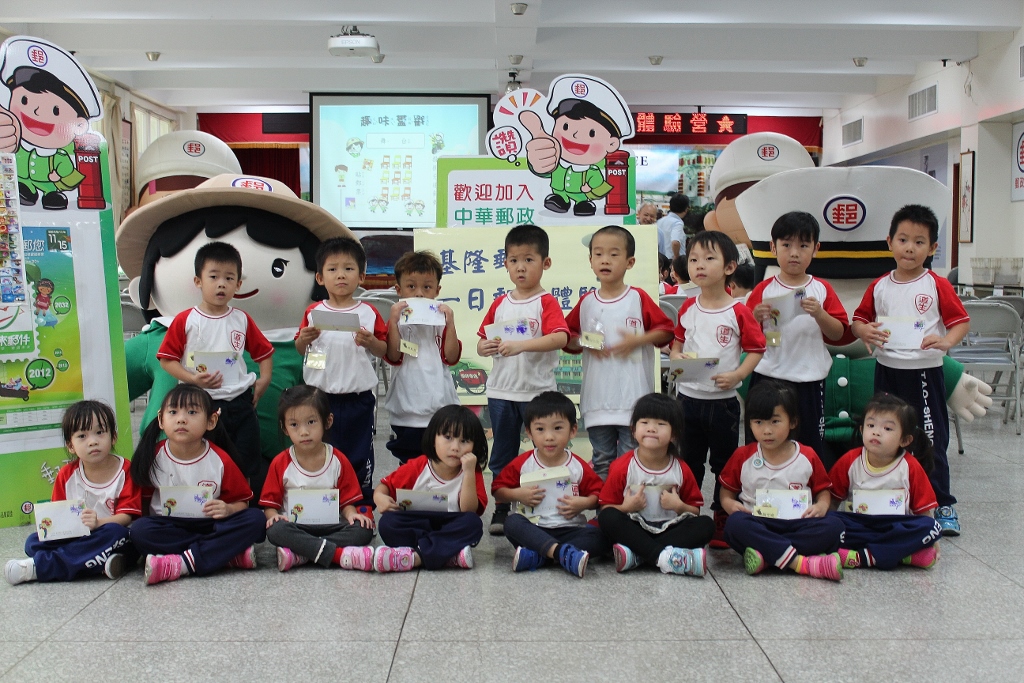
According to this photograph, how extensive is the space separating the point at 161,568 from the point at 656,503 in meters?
1.64

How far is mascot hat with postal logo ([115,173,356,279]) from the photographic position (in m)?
3.96

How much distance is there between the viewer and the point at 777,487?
3.21m

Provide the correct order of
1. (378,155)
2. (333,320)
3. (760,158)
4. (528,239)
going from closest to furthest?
(333,320) → (528,239) → (760,158) → (378,155)

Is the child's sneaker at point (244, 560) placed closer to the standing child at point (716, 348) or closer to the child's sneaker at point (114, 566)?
the child's sneaker at point (114, 566)

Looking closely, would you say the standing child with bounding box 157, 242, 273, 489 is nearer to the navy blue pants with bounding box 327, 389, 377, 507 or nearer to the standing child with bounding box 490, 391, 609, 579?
the navy blue pants with bounding box 327, 389, 377, 507

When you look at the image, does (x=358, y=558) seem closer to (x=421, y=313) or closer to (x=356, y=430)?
(x=356, y=430)

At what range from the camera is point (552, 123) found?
4504 millimetres

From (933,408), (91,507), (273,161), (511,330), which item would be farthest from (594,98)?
(273,161)

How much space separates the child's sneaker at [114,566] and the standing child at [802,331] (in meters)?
2.38

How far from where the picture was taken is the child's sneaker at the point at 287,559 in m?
3.09

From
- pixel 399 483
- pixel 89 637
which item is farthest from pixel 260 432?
pixel 89 637

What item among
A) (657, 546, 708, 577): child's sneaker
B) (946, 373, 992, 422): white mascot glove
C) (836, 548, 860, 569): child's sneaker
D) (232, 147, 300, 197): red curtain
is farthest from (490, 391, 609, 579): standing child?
(232, 147, 300, 197): red curtain

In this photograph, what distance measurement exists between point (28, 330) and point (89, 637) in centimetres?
164

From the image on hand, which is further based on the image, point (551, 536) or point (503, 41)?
point (503, 41)
